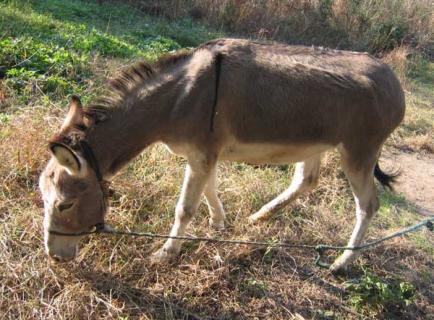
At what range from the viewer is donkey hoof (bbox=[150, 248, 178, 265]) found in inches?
146

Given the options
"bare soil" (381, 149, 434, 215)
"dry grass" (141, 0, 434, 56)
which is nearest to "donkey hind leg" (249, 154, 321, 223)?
"bare soil" (381, 149, 434, 215)

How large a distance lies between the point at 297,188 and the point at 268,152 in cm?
80

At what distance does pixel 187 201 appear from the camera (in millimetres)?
3648

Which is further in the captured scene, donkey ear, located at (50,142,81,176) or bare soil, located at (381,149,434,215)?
bare soil, located at (381,149,434,215)

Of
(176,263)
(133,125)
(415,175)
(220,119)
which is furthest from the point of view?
(415,175)

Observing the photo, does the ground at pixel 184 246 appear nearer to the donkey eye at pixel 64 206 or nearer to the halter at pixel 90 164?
the halter at pixel 90 164

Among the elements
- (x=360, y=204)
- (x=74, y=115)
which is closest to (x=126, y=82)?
(x=74, y=115)

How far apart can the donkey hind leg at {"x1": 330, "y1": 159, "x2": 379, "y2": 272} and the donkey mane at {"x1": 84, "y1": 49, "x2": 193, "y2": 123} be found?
1581mm

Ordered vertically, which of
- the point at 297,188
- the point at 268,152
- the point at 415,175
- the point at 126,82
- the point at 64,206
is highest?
the point at 126,82

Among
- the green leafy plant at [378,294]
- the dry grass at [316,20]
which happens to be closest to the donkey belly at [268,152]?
the green leafy plant at [378,294]

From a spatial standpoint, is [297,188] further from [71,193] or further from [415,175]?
[415,175]

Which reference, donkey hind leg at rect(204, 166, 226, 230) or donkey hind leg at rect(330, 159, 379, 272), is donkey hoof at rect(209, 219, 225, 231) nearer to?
donkey hind leg at rect(204, 166, 226, 230)

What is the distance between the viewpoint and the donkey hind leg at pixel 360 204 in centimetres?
389

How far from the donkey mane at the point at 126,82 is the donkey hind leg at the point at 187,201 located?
675 mm
